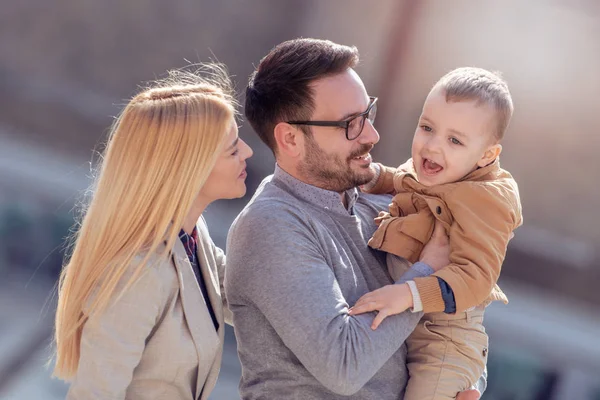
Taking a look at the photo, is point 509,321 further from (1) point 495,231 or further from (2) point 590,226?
(1) point 495,231

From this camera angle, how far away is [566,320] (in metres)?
5.55

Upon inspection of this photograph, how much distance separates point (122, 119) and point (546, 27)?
3.78 meters

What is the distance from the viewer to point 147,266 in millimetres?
1829

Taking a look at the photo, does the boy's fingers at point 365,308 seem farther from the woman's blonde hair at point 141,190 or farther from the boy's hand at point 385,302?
the woman's blonde hair at point 141,190

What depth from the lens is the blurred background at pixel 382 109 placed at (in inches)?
198

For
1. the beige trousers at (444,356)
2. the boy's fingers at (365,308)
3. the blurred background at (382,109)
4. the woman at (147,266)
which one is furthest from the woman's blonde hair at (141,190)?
the blurred background at (382,109)

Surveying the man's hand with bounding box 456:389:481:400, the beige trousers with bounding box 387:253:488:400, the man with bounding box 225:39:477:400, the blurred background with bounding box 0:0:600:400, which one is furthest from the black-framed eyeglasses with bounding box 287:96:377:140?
the blurred background with bounding box 0:0:600:400

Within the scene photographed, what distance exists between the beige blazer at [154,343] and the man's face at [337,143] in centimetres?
47

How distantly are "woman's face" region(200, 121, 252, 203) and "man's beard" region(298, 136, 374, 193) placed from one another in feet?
0.70

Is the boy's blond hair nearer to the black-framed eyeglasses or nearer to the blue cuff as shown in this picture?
the black-framed eyeglasses

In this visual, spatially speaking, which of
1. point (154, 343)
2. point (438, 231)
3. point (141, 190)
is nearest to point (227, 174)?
point (141, 190)

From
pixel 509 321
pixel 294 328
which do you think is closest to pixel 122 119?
pixel 294 328

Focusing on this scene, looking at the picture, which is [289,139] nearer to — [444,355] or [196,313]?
[196,313]

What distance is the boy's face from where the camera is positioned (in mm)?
2053
